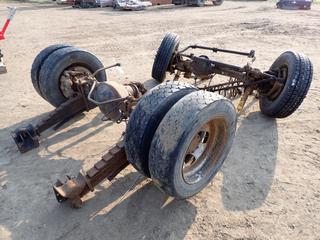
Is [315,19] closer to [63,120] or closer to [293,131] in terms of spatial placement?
[293,131]

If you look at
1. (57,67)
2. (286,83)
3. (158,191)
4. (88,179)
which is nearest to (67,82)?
(57,67)

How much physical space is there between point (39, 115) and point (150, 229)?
315 centimetres

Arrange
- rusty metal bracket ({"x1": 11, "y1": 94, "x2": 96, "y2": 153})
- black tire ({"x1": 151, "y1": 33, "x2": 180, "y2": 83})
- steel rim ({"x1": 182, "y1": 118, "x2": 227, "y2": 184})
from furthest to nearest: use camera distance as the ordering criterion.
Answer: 1. black tire ({"x1": 151, "y1": 33, "x2": 180, "y2": 83})
2. rusty metal bracket ({"x1": 11, "y1": 94, "x2": 96, "y2": 153})
3. steel rim ({"x1": 182, "y1": 118, "x2": 227, "y2": 184})

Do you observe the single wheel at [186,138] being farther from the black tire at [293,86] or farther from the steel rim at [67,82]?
the steel rim at [67,82]

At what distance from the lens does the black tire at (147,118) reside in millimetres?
2865

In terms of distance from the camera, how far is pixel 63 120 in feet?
14.9

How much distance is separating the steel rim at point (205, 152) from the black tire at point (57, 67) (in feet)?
7.87

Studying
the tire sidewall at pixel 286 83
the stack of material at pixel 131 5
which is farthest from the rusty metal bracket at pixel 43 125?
the stack of material at pixel 131 5

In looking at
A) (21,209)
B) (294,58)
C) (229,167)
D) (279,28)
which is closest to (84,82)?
(21,209)

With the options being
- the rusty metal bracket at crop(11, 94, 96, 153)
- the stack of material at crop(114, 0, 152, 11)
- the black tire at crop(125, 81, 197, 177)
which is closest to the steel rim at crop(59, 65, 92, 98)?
the rusty metal bracket at crop(11, 94, 96, 153)

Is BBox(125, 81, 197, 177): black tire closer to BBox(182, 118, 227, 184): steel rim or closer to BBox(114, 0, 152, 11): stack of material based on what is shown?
BBox(182, 118, 227, 184): steel rim

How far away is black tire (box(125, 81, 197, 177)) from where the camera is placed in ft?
9.40

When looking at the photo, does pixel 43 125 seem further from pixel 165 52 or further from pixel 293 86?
pixel 293 86

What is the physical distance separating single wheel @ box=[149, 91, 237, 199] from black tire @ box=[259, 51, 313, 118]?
1633mm
